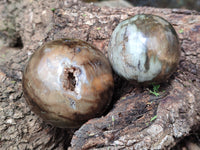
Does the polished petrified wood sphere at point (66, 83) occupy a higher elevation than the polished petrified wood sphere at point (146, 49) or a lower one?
lower

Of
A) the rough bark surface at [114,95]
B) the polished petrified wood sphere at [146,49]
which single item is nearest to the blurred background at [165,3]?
the rough bark surface at [114,95]

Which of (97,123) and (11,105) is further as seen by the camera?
(11,105)

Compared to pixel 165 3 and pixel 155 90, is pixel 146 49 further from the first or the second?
pixel 165 3

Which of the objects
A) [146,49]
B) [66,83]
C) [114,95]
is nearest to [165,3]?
[114,95]

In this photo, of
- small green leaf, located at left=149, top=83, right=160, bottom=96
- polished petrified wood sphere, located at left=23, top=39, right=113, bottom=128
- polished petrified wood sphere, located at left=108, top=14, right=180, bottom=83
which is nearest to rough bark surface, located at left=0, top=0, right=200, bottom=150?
small green leaf, located at left=149, top=83, right=160, bottom=96

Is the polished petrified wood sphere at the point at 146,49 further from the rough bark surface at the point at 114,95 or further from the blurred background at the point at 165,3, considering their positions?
the blurred background at the point at 165,3

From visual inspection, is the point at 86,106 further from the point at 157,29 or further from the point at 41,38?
the point at 41,38

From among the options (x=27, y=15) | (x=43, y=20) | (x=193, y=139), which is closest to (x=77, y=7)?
(x=43, y=20)
